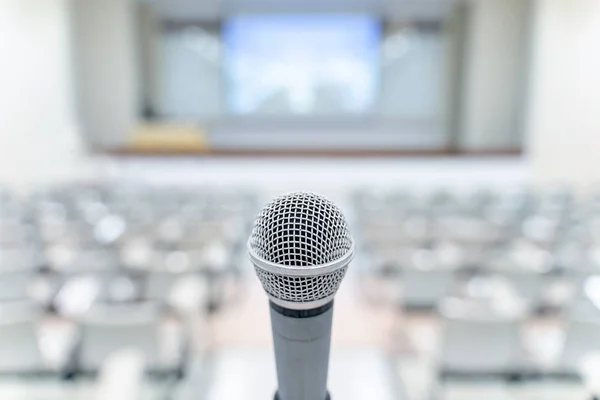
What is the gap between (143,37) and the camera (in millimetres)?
10531

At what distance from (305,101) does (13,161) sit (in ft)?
20.9

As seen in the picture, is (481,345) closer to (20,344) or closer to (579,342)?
(579,342)

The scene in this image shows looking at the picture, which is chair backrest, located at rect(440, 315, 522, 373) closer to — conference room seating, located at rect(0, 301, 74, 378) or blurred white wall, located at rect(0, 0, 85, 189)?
conference room seating, located at rect(0, 301, 74, 378)

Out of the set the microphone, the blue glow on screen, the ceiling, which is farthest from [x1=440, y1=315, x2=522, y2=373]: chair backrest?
the ceiling

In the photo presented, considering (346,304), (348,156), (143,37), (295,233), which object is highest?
(143,37)

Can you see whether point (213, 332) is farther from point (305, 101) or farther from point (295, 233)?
point (305, 101)

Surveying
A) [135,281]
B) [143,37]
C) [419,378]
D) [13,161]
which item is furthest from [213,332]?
[143,37]

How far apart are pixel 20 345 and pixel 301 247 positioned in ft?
6.86

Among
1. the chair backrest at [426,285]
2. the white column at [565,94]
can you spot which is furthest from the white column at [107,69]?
the chair backrest at [426,285]

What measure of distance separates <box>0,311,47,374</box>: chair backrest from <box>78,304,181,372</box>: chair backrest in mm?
207

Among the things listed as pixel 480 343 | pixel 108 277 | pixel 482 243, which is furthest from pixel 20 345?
pixel 482 243

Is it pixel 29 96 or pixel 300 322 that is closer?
pixel 300 322

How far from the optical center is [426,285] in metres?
2.98

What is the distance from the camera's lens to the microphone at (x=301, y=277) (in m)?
0.58
